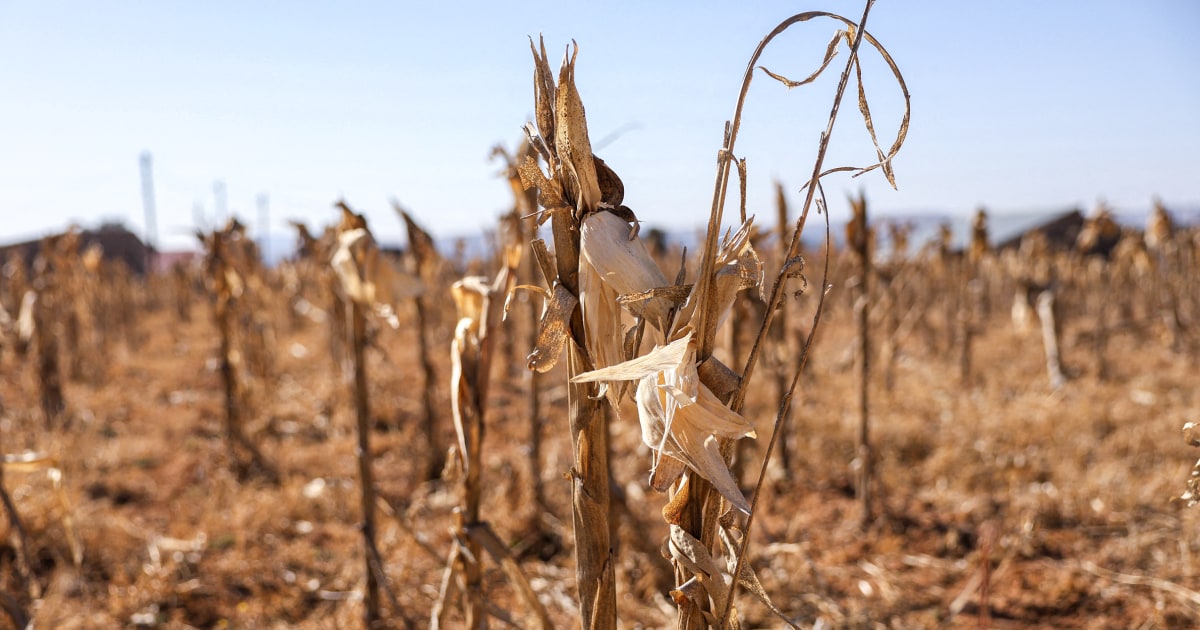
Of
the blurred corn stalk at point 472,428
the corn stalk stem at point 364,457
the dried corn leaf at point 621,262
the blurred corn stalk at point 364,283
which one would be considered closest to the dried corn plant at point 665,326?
the dried corn leaf at point 621,262

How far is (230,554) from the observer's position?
11.0ft

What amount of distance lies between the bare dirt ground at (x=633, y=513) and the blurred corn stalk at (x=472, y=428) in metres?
0.37

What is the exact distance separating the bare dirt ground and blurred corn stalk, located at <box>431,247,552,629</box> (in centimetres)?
37

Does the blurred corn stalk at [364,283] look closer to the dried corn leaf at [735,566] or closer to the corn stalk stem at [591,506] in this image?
the corn stalk stem at [591,506]

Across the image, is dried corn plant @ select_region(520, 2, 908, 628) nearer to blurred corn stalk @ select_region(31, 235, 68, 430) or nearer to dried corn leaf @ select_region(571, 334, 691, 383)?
dried corn leaf @ select_region(571, 334, 691, 383)

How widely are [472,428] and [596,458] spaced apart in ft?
1.93

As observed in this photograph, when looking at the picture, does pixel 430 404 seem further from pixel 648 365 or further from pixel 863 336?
pixel 648 365

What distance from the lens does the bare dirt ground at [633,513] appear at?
9.11 feet

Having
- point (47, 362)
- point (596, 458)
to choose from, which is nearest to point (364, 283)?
point (596, 458)

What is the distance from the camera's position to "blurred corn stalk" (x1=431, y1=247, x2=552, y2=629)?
1.42 metres

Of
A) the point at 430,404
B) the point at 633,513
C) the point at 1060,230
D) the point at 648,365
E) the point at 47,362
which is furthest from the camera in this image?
the point at 1060,230

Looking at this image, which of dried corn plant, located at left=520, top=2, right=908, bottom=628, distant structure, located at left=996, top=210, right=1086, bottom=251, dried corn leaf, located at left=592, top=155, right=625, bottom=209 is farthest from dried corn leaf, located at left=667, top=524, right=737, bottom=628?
distant structure, located at left=996, top=210, right=1086, bottom=251

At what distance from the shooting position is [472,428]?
1.46 meters

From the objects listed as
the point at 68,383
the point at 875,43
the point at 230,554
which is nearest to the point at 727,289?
the point at 875,43
